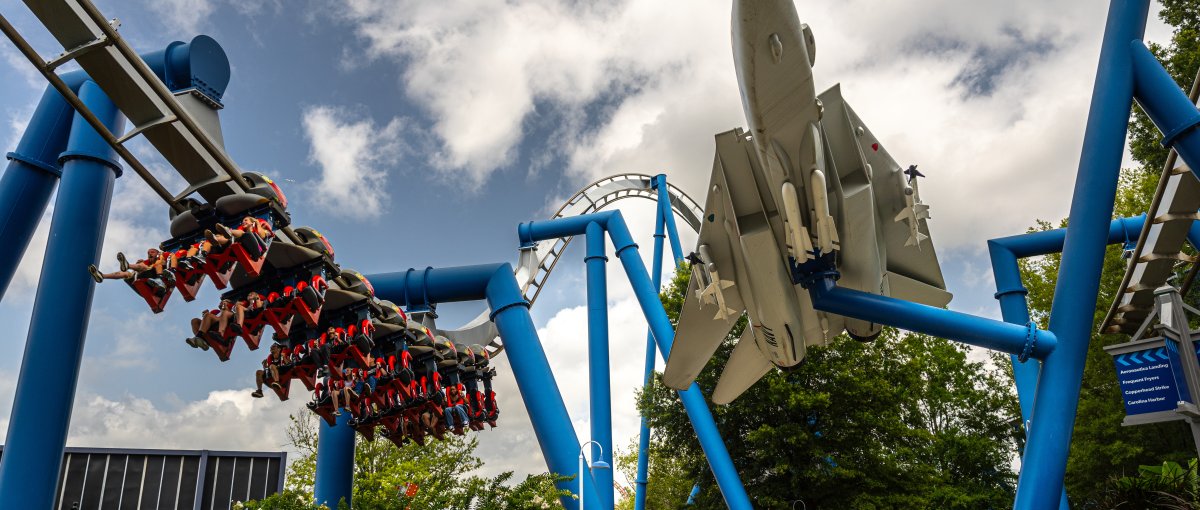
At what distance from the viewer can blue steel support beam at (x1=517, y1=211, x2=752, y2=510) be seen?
1251cm

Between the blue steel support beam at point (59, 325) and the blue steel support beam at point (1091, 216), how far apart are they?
30.4 ft

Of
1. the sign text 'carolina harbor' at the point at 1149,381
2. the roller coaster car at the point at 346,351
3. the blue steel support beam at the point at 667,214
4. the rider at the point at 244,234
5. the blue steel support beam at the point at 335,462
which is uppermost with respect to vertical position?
the blue steel support beam at the point at 667,214

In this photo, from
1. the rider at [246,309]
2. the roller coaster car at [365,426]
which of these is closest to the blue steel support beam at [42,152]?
the rider at [246,309]

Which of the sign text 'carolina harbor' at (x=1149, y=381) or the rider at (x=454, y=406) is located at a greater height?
the rider at (x=454, y=406)

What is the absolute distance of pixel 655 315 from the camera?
14172 millimetres

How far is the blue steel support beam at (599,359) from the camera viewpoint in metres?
13.1

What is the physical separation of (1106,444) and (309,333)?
763 inches

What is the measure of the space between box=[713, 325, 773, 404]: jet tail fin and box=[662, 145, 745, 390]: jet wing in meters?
0.95

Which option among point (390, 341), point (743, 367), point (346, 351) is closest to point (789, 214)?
point (743, 367)

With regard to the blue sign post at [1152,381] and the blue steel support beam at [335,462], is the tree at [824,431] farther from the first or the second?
the blue sign post at [1152,381]

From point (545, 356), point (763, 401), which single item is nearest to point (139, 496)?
point (545, 356)

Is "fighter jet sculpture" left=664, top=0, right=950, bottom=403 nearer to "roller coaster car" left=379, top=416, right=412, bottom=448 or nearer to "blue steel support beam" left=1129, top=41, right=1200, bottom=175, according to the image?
"blue steel support beam" left=1129, top=41, right=1200, bottom=175

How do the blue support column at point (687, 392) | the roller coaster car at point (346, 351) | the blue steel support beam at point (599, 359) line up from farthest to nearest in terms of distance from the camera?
1. the blue steel support beam at point (599, 359)
2. the blue support column at point (687, 392)
3. the roller coaster car at point (346, 351)

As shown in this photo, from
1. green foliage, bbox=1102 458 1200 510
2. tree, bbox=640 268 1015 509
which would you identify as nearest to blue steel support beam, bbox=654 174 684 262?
tree, bbox=640 268 1015 509
